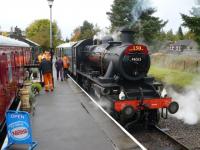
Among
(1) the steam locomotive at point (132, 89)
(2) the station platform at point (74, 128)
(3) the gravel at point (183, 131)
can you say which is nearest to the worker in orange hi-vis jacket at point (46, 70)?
(2) the station platform at point (74, 128)

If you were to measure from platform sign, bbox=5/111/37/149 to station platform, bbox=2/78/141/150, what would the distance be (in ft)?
0.69

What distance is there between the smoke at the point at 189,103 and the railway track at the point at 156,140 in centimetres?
228

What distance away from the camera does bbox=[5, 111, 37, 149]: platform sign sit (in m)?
6.83

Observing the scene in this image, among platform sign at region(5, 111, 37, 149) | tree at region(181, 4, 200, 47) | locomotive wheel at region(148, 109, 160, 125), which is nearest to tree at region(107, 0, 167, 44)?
tree at region(181, 4, 200, 47)

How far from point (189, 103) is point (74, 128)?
9.05 metres

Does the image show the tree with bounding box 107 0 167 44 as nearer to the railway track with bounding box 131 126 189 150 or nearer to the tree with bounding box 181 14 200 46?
the tree with bounding box 181 14 200 46

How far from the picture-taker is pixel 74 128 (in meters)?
9.09

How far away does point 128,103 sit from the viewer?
10.3 metres

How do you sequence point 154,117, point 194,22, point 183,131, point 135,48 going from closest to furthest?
point 135,48
point 183,131
point 154,117
point 194,22

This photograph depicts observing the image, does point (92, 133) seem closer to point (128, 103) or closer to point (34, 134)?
point (34, 134)

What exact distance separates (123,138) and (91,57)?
852 centimetres

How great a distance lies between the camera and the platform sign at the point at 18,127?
6828 millimetres

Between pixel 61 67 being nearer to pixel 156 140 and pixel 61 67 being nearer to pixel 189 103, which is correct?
pixel 189 103

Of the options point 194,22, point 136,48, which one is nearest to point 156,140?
point 136,48
